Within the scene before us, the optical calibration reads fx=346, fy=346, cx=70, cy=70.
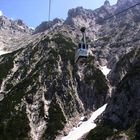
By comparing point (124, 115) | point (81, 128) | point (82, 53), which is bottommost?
point (81, 128)

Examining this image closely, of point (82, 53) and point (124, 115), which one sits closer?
point (82, 53)

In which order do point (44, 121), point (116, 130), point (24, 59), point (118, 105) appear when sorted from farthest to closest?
point (24, 59), point (44, 121), point (118, 105), point (116, 130)

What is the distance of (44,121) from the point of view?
140m

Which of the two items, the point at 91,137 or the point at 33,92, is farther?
the point at 33,92

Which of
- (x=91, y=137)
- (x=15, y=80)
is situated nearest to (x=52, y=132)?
(x=91, y=137)

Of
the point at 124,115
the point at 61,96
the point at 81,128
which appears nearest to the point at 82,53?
the point at 124,115

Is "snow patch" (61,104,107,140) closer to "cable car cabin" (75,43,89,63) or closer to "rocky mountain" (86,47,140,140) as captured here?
"rocky mountain" (86,47,140,140)

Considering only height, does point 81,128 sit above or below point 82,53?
below

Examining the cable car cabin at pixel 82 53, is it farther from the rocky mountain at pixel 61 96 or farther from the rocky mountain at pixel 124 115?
the rocky mountain at pixel 124 115

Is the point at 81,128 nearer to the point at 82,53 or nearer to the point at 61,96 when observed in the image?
the point at 61,96

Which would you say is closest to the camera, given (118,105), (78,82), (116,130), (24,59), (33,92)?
(116,130)

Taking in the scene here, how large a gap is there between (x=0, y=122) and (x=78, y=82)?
46.1 meters

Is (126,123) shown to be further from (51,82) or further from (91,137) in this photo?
(51,82)

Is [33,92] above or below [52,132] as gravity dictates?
above
